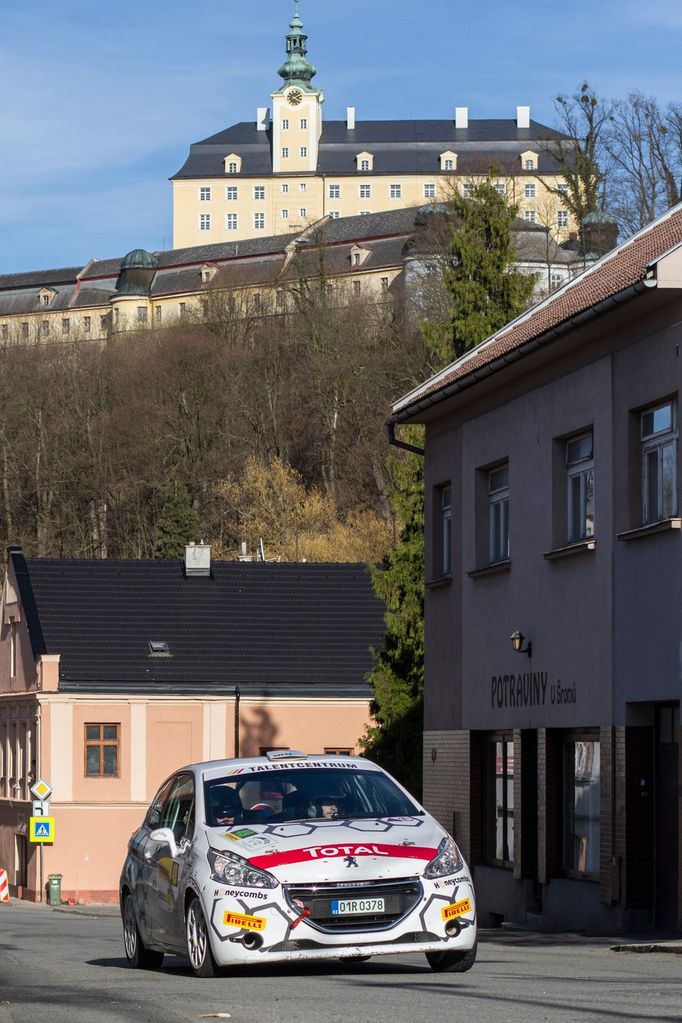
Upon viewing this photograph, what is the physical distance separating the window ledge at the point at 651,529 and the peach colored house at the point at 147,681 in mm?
34439

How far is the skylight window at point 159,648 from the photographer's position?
5381cm

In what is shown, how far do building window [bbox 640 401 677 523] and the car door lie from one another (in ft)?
24.6

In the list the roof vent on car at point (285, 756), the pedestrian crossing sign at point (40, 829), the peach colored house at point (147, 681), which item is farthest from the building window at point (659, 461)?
the peach colored house at point (147, 681)

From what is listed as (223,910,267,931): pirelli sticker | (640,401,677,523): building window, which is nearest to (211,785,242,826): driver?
(223,910,267,931): pirelli sticker

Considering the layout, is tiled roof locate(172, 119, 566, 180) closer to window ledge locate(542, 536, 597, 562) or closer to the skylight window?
the skylight window

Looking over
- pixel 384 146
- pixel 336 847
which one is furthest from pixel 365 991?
pixel 384 146

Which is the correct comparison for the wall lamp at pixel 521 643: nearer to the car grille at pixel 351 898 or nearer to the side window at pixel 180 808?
the side window at pixel 180 808

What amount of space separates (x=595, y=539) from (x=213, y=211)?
15199cm

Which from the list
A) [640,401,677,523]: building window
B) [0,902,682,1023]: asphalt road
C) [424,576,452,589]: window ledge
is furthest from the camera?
[424,576,452,589]: window ledge

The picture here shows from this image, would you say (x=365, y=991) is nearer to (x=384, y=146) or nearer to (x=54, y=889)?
(x=54, y=889)

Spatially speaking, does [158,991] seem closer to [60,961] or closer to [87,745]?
[60,961]

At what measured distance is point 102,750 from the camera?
5303cm

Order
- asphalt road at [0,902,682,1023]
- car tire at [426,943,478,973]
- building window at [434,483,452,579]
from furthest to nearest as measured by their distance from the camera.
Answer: building window at [434,483,452,579], car tire at [426,943,478,973], asphalt road at [0,902,682,1023]

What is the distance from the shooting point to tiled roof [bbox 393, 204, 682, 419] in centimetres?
2011
